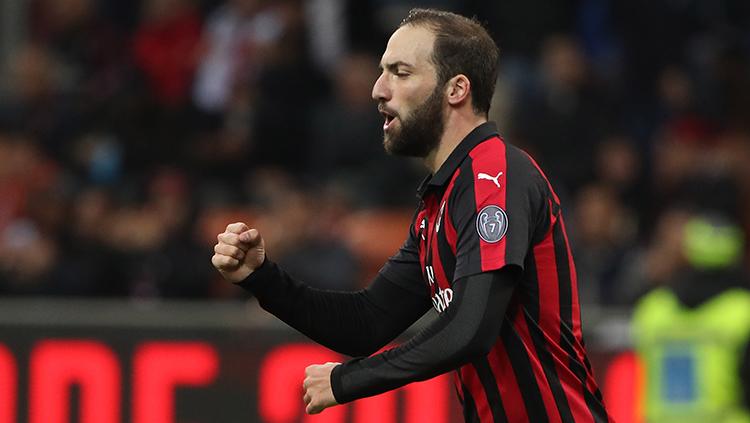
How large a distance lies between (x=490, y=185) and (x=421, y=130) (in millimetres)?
310

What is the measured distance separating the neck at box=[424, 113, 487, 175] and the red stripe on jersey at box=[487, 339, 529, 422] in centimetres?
53

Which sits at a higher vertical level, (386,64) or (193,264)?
(386,64)

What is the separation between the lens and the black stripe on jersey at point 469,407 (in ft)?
13.0

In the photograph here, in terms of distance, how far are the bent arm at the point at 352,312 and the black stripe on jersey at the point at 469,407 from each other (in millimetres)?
393

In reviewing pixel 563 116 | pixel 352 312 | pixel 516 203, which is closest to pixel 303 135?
pixel 563 116

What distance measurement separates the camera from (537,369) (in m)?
3.86

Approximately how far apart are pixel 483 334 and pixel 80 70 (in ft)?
27.8

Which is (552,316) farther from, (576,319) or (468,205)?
(468,205)

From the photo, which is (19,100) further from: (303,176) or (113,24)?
(303,176)

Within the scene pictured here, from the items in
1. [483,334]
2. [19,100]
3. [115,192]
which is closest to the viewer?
[483,334]

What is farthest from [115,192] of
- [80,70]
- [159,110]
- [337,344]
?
[337,344]

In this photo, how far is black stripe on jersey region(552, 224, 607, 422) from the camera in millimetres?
3889

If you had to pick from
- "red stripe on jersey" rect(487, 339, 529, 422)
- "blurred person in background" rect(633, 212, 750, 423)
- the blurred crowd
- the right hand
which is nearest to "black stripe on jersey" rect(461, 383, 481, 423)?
"red stripe on jersey" rect(487, 339, 529, 422)

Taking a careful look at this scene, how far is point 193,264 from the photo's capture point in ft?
31.0
